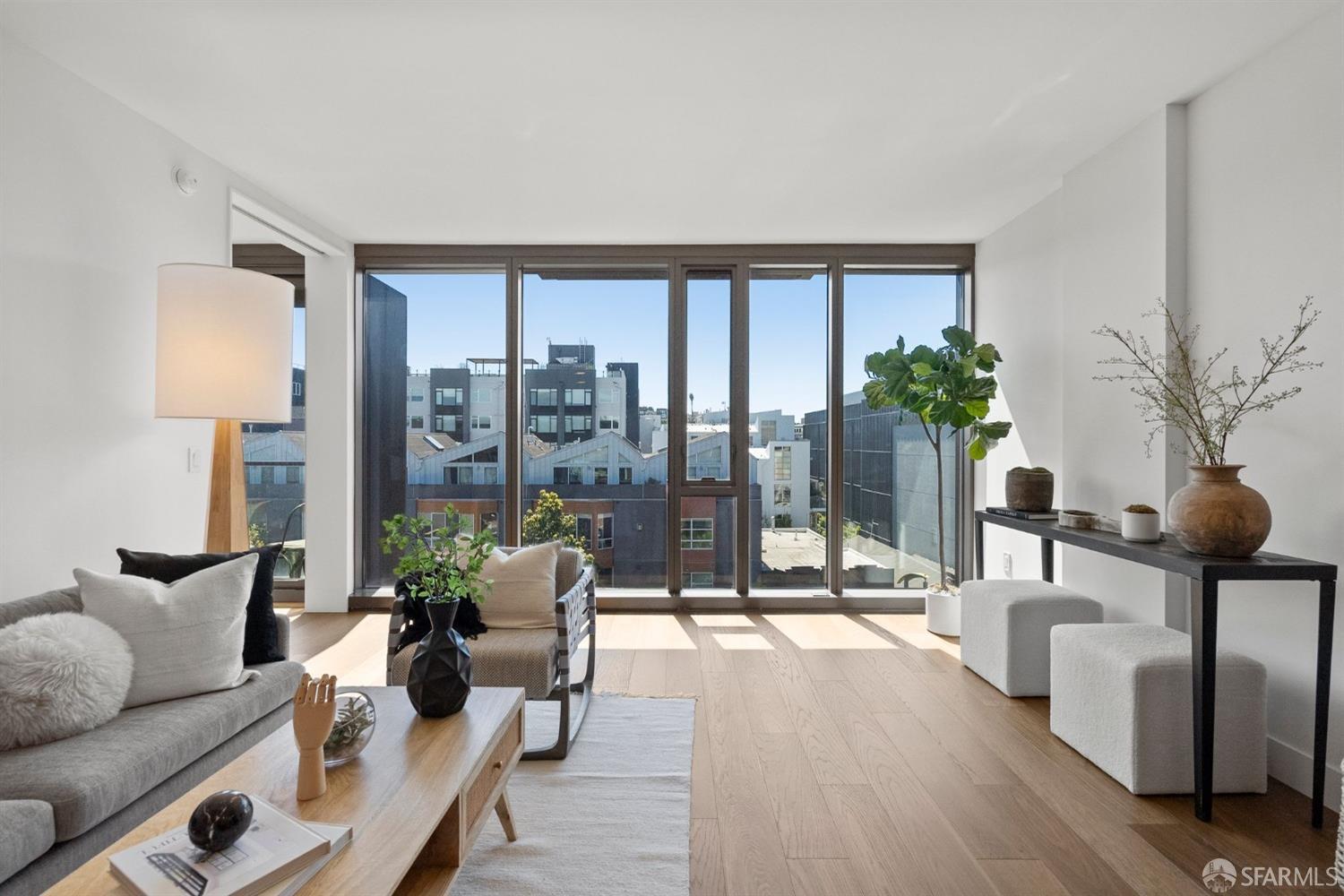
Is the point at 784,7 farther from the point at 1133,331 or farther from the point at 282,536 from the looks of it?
the point at 282,536

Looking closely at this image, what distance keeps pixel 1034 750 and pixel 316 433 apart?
15.5 ft

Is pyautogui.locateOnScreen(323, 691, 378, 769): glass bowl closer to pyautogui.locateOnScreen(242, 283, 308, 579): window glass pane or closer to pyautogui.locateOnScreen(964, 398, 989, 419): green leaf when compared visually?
pyautogui.locateOnScreen(964, 398, 989, 419): green leaf

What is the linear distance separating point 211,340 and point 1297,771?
4.26 metres

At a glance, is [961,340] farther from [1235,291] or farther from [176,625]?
[176,625]

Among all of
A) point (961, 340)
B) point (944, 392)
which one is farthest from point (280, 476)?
point (961, 340)

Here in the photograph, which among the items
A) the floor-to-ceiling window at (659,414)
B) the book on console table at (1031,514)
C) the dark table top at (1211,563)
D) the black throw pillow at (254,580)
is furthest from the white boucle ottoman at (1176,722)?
the black throw pillow at (254,580)

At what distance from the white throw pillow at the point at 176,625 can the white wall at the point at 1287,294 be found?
12.1 feet

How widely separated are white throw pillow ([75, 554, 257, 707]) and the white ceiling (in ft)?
6.22

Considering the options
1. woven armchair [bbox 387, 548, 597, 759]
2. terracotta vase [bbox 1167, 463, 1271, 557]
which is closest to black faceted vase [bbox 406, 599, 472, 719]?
woven armchair [bbox 387, 548, 597, 759]

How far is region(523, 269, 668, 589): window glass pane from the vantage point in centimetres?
529

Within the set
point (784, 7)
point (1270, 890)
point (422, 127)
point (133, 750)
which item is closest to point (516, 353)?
point (422, 127)

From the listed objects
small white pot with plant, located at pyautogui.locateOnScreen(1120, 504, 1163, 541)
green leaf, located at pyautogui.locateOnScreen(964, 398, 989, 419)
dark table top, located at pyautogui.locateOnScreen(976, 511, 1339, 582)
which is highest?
green leaf, located at pyautogui.locateOnScreen(964, 398, 989, 419)

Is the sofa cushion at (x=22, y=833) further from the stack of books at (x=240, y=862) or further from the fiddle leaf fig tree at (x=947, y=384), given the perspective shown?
the fiddle leaf fig tree at (x=947, y=384)

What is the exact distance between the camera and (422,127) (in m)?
3.25
